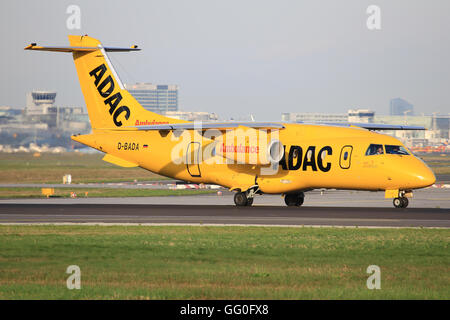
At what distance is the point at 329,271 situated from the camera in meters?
18.7

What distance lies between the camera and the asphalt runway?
Result: 30891 mm

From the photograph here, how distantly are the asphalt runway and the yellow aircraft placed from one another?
1.62m

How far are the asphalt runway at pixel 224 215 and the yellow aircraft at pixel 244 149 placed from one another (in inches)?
63.8

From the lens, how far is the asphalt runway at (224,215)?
3089 centimetres

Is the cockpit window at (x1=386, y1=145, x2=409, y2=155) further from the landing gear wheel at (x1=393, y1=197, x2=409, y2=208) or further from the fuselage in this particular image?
the landing gear wheel at (x1=393, y1=197, x2=409, y2=208)

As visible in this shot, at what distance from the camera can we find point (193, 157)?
42.4 metres

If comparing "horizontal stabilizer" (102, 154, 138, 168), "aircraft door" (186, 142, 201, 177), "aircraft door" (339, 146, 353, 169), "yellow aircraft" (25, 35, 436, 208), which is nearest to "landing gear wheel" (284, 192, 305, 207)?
"yellow aircraft" (25, 35, 436, 208)

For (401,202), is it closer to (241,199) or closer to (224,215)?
(241,199)

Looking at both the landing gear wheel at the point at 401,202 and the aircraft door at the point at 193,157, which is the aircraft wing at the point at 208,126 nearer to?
the aircraft door at the point at 193,157

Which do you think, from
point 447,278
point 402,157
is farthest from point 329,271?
point 402,157

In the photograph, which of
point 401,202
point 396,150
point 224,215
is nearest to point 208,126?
point 224,215

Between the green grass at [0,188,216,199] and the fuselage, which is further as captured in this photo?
the green grass at [0,188,216,199]
